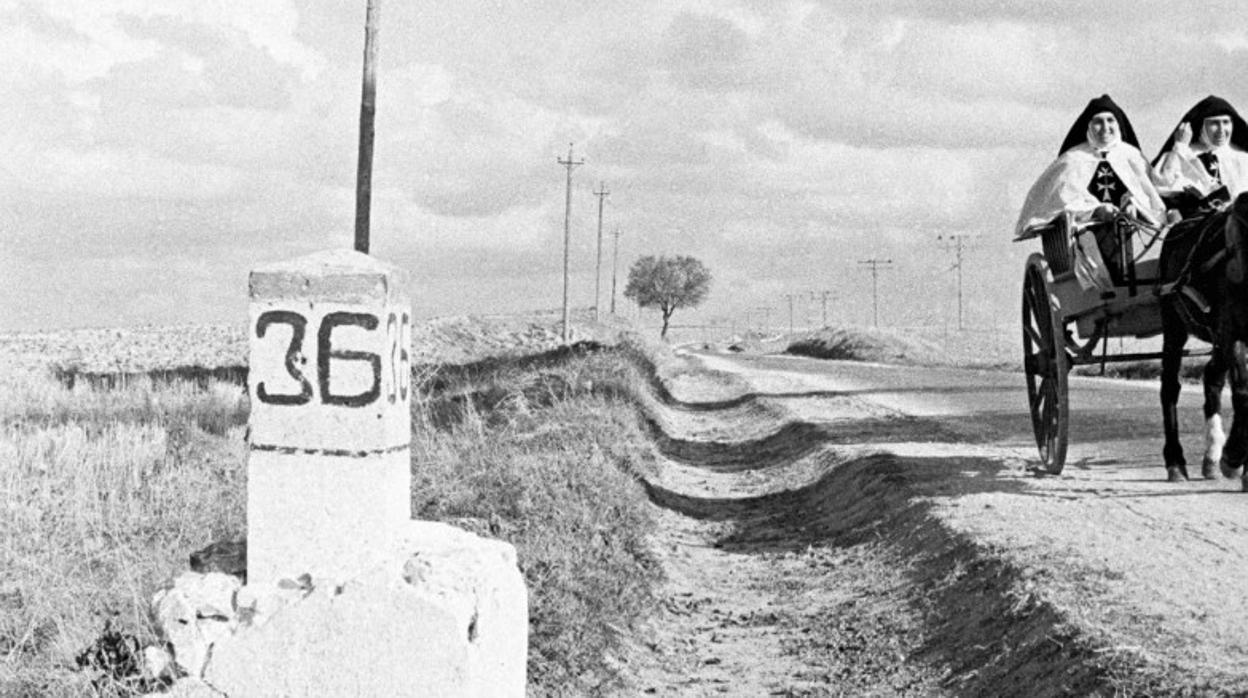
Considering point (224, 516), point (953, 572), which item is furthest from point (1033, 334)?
point (224, 516)

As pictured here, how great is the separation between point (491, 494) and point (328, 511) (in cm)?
526

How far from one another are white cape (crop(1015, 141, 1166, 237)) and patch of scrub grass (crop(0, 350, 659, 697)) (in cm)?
396

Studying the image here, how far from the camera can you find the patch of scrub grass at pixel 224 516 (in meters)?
6.29

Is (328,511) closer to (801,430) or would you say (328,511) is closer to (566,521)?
(566,521)

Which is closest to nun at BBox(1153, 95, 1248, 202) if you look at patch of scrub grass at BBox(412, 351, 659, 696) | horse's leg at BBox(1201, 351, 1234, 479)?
horse's leg at BBox(1201, 351, 1234, 479)

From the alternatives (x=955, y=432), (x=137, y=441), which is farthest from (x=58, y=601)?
(x=955, y=432)

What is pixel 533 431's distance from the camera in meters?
14.4

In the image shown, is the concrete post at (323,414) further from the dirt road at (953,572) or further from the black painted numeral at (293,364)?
the dirt road at (953,572)

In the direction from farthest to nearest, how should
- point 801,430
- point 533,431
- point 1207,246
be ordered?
point 801,430
point 533,431
point 1207,246

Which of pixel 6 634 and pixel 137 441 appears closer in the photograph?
pixel 6 634

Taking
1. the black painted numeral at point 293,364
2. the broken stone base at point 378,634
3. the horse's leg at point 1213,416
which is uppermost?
the black painted numeral at point 293,364

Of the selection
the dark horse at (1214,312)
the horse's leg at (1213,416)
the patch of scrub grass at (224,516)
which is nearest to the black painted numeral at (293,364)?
the patch of scrub grass at (224,516)

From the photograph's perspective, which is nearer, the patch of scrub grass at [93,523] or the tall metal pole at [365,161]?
the patch of scrub grass at [93,523]

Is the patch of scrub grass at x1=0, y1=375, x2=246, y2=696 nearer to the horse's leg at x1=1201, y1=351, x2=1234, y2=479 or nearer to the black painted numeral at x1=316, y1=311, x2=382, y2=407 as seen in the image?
the black painted numeral at x1=316, y1=311, x2=382, y2=407
